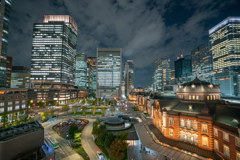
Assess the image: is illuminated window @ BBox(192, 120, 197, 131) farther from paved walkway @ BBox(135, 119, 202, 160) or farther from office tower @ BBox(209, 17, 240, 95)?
office tower @ BBox(209, 17, 240, 95)

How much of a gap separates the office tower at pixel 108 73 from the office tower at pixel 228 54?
122234 millimetres

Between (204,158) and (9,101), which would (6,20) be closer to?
(9,101)

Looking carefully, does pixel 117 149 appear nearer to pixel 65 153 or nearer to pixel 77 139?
pixel 77 139

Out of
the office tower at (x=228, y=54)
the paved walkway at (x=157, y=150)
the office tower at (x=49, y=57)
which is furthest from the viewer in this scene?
the office tower at (x=49, y=57)

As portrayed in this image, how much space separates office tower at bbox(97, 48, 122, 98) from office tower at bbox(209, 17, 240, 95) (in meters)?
122

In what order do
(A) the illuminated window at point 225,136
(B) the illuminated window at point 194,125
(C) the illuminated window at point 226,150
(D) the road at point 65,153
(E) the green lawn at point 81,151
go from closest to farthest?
(C) the illuminated window at point 226,150 < (A) the illuminated window at point 225,136 < (E) the green lawn at point 81,151 < (D) the road at point 65,153 < (B) the illuminated window at point 194,125

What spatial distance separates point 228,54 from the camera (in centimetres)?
11525

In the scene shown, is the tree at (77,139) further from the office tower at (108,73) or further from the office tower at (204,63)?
the office tower at (204,63)

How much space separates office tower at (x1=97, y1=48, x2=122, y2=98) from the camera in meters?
167

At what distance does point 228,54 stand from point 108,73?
5563 inches

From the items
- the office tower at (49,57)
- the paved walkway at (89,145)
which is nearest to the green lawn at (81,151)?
the paved walkway at (89,145)

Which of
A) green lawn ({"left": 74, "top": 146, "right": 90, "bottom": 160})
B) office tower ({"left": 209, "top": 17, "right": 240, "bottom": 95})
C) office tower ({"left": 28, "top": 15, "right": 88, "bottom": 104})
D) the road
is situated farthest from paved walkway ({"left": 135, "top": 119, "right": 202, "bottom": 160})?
office tower ({"left": 209, "top": 17, "right": 240, "bottom": 95})

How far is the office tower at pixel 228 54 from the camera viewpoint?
366 feet

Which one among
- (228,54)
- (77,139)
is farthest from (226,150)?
(228,54)
